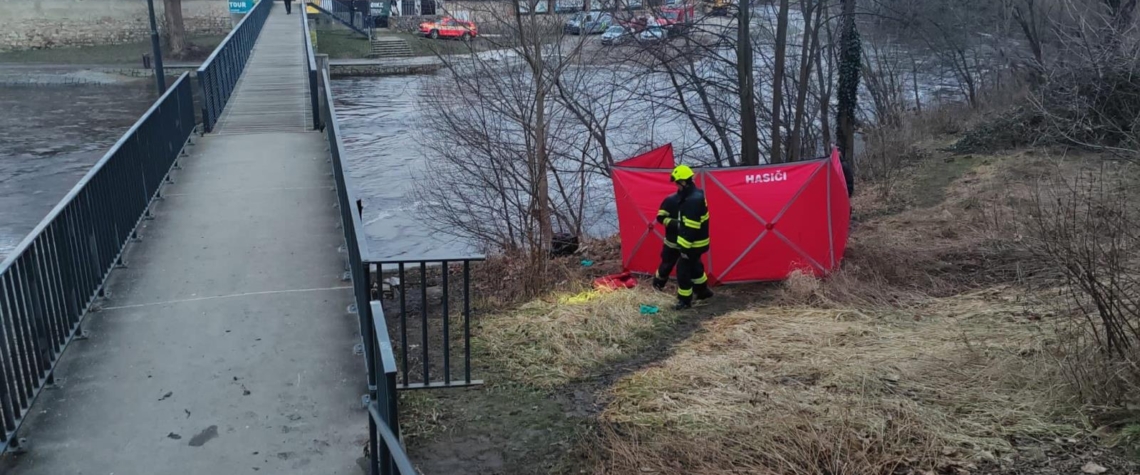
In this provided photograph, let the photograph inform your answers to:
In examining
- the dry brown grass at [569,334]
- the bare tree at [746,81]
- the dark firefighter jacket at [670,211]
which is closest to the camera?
the dry brown grass at [569,334]

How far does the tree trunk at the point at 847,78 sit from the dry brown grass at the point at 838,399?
30.2ft

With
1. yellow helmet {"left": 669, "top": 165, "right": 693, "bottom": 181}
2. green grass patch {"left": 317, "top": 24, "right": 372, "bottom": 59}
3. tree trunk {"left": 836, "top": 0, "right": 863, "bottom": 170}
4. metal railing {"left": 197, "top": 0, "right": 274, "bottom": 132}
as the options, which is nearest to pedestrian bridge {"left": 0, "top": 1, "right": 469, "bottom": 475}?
yellow helmet {"left": 669, "top": 165, "right": 693, "bottom": 181}

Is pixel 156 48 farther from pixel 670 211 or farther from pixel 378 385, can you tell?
pixel 378 385

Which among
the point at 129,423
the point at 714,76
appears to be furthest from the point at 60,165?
the point at 129,423

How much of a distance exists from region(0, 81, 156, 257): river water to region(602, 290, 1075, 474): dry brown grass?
1555 cm

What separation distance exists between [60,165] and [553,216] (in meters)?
16.5

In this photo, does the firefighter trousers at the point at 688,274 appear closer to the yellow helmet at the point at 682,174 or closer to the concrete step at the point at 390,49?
the yellow helmet at the point at 682,174

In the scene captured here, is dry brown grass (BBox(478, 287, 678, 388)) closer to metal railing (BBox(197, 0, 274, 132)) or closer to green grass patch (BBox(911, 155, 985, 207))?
metal railing (BBox(197, 0, 274, 132))

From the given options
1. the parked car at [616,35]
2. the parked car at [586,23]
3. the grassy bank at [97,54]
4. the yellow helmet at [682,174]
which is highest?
the parked car at [586,23]

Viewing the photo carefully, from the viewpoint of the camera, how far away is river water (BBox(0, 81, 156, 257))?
22094 mm

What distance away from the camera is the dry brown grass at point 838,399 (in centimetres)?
571

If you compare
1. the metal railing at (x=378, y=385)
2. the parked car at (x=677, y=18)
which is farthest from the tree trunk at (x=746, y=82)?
the metal railing at (x=378, y=385)

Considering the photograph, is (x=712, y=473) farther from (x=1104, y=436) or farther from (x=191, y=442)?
(x=191, y=442)

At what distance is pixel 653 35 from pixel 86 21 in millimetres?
→ 43358
